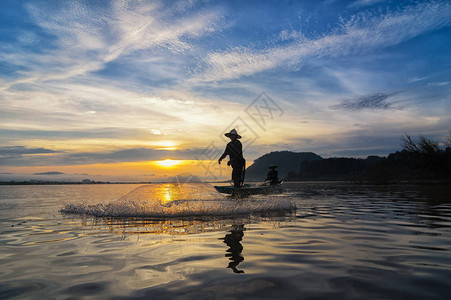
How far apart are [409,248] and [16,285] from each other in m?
4.97

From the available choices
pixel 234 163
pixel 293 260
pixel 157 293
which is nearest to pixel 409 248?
pixel 293 260

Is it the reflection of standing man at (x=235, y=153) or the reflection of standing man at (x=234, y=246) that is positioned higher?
the reflection of standing man at (x=235, y=153)

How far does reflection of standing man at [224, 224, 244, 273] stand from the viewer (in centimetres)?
346

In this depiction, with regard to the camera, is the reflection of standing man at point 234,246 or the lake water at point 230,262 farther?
the reflection of standing man at point 234,246

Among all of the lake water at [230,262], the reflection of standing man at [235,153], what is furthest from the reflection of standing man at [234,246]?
the reflection of standing man at [235,153]

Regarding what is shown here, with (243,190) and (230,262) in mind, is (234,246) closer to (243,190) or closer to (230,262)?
(230,262)

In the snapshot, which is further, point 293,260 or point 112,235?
point 112,235

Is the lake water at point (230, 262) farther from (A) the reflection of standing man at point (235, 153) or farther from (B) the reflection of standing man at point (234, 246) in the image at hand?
(A) the reflection of standing man at point (235, 153)

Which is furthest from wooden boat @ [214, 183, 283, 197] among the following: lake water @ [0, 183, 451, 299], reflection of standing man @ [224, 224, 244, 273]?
reflection of standing man @ [224, 224, 244, 273]

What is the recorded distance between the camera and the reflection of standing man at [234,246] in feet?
11.3

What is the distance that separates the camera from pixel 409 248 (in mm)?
4082

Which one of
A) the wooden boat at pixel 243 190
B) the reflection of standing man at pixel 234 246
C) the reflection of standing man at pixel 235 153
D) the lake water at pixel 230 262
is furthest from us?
the wooden boat at pixel 243 190

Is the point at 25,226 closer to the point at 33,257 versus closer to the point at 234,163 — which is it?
the point at 33,257

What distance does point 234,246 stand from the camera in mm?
4285
